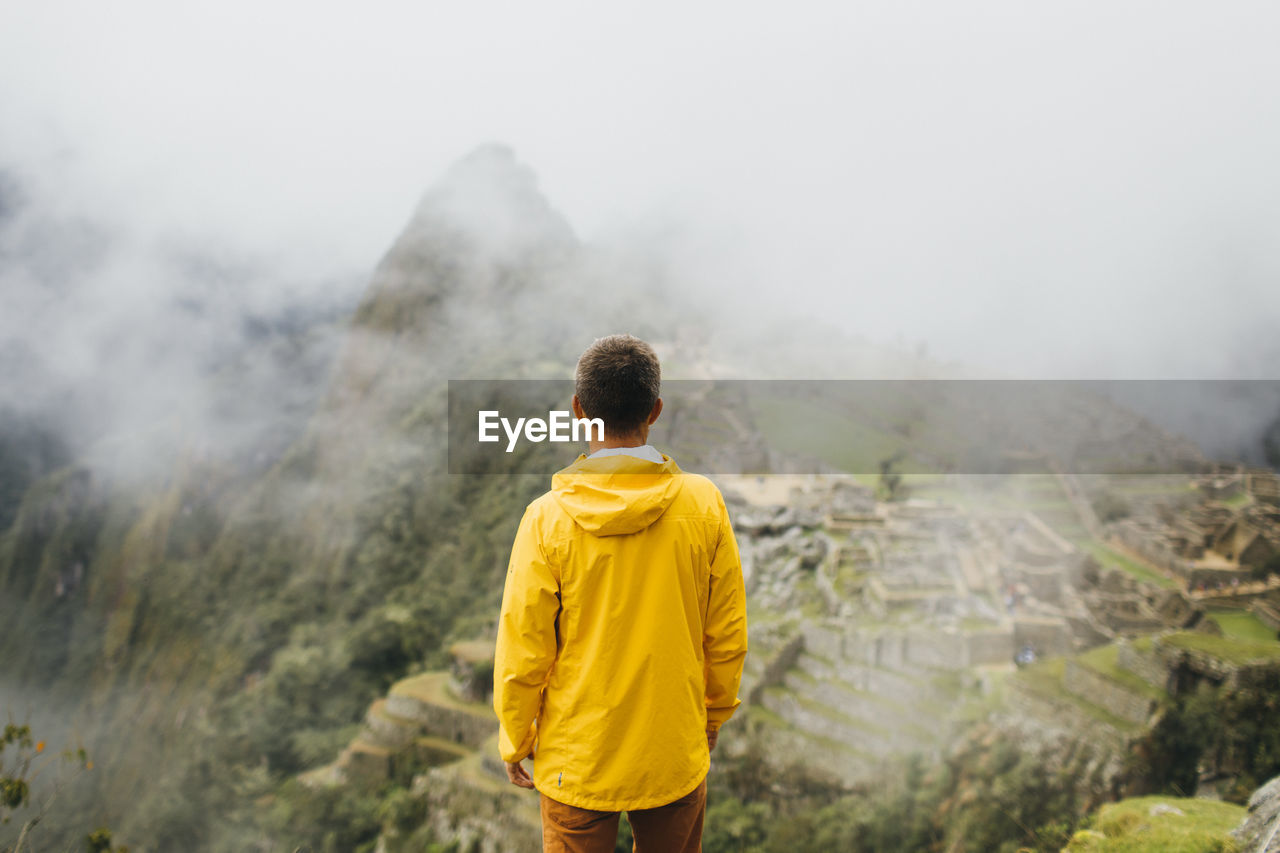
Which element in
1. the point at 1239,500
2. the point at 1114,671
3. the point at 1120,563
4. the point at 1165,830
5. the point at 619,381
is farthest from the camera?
the point at 1239,500

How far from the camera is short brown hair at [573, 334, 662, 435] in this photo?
5.12 ft

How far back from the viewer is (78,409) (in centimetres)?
5597

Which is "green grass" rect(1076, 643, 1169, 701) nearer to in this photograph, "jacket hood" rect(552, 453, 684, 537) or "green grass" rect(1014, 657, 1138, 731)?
"green grass" rect(1014, 657, 1138, 731)

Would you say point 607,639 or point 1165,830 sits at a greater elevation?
point 607,639

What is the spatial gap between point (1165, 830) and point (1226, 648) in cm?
697

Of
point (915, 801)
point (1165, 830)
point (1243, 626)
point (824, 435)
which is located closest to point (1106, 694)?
point (915, 801)

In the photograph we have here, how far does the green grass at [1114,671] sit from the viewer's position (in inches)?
308

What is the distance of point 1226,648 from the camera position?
26.0 ft

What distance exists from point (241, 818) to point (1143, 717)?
79.8 ft

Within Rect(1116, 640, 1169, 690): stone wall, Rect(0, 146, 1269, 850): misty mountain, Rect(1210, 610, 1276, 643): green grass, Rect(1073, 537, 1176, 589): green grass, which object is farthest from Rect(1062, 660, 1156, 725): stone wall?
Rect(0, 146, 1269, 850): misty mountain

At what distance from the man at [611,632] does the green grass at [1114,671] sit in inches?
373

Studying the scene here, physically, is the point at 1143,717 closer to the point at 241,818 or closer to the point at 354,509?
the point at 241,818

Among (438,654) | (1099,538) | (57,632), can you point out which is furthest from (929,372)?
(57,632)

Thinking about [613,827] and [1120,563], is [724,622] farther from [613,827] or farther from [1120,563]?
[1120,563]
